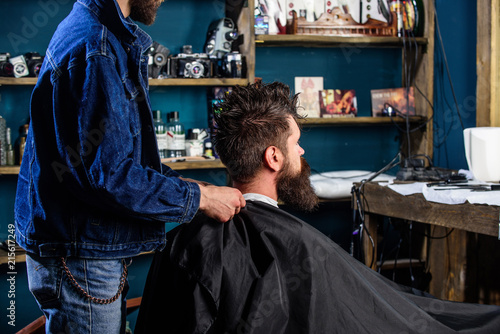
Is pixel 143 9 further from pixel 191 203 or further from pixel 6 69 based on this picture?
pixel 6 69

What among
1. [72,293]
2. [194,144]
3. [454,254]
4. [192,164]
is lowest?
[454,254]

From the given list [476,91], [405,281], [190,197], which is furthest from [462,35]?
[190,197]

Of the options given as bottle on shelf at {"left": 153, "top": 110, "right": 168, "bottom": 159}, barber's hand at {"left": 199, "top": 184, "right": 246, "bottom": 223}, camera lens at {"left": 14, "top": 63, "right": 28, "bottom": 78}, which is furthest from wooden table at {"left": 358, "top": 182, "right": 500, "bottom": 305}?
camera lens at {"left": 14, "top": 63, "right": 28, "bottom": 78}

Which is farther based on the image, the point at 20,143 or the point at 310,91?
the point at 310,91

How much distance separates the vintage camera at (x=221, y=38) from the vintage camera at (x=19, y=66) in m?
1.06

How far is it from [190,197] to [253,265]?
26 cm

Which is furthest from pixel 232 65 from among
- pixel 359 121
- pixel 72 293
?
pixel 72 293

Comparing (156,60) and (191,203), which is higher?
(156,60)

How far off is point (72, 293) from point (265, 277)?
1.75ft

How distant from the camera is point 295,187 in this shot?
1.55 metres

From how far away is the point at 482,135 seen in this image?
208 cm

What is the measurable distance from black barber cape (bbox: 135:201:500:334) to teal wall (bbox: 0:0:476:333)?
73.7 inches

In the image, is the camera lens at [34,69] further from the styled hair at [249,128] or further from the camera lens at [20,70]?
the styled hair at [249,128]

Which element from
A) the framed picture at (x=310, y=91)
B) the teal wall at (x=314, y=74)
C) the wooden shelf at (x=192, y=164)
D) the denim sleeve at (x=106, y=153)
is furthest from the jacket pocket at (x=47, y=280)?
the framed picture at (x=310, y=91)
